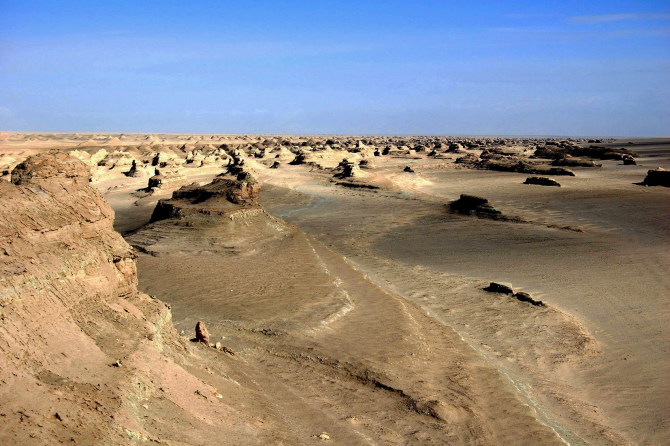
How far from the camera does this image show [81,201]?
683 cm

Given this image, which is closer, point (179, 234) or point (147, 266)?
point (147, 266)

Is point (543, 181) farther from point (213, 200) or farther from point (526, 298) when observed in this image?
point (526, 298)

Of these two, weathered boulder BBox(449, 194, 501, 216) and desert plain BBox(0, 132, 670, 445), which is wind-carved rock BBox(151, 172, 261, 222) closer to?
desert plain BBox(0, 132, 670, 445)

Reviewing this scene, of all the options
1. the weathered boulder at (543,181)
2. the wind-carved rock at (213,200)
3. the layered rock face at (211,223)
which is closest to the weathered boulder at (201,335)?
the layered rock face at (211,223)

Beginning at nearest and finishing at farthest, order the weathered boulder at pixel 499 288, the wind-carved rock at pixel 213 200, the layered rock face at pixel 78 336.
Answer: the layered rock face at pixel 78 336 < the weathered boulder at pixel 499 288 < the wind-carved rock at pixel 213 200

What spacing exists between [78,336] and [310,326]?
4421 mm

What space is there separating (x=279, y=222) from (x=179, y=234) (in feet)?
11.1

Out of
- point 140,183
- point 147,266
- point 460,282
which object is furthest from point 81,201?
point 140,183

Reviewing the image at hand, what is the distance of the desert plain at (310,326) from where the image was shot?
518cm

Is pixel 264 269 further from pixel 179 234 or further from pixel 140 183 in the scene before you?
pixel 140 183

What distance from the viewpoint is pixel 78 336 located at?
555 centimetres

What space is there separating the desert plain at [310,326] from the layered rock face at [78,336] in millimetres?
20

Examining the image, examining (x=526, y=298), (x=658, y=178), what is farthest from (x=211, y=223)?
(x=658, y=178)

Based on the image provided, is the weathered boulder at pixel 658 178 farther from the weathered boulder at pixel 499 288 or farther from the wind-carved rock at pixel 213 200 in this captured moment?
the wind-carved rock at pixel 213 200
